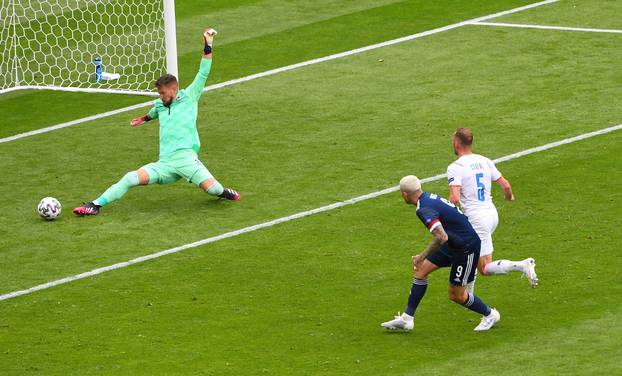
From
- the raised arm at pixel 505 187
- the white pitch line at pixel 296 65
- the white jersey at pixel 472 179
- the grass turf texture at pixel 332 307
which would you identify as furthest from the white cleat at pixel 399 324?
the white pitch line at pixel 296 65

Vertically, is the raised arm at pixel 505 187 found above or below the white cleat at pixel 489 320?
above

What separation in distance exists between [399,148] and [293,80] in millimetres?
3560

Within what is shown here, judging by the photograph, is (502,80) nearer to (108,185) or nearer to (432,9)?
(432,9)

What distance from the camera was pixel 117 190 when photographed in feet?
51.0

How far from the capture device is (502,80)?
65.2ft

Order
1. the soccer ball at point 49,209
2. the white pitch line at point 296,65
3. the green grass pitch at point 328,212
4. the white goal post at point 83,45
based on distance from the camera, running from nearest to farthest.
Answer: the green grass pitch at point 328,212 < the soccer ball at point 49,209 < the white pitch line at point 296,65 < the white goal post at point 83,45

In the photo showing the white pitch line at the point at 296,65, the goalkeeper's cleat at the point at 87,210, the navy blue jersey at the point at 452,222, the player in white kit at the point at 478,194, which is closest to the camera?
the navy blue jersey at the point at 452,222

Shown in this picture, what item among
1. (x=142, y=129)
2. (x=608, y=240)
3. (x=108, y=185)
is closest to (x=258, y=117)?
(x=142, y=129)

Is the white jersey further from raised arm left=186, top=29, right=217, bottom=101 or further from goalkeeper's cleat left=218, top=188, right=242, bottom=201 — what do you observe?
raised arm left=186, top=29, right=217, bottom=101

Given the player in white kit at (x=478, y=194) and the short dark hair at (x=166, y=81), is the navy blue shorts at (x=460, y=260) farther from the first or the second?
the short dark hair at (x=166, y=81)

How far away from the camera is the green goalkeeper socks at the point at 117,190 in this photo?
15539mm

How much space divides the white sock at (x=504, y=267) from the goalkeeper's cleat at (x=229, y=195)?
4.09 metres

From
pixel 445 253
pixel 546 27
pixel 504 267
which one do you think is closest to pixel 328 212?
pixel 504 267

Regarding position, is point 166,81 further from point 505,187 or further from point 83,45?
point 83,45
